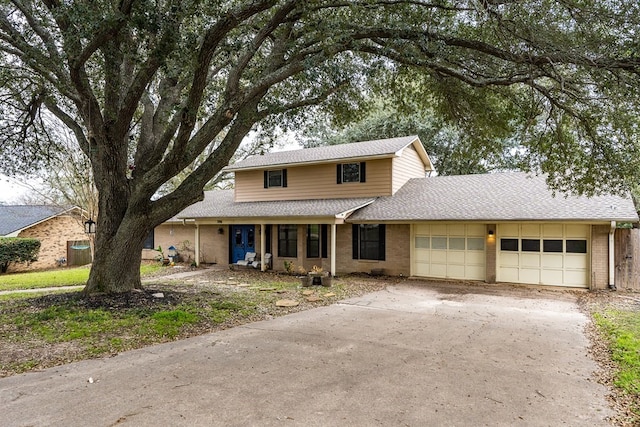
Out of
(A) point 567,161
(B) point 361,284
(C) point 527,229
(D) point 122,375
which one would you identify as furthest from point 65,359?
(C) point 527,229

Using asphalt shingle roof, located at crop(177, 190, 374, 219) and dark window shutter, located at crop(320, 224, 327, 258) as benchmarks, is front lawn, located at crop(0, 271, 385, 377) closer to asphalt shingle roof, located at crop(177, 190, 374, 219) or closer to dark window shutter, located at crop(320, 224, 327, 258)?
asphalt shingle roof, located at crop(177, 190, 374, 219)

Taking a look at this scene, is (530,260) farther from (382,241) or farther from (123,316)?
(123,316)

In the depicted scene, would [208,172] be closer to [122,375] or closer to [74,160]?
[122,375]

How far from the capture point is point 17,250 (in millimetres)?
18766

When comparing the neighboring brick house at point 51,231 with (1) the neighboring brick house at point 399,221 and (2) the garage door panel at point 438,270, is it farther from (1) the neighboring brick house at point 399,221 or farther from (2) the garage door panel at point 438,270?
(2) the garage door panel at point 438,270

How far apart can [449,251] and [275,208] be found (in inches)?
275

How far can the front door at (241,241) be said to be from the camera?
17.4 metres

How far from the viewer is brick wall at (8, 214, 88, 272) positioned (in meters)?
21.0

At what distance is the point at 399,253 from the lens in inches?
571

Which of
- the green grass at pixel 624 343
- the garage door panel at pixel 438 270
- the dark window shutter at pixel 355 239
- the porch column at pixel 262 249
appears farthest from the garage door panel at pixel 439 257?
the porch column at pixel 262 249

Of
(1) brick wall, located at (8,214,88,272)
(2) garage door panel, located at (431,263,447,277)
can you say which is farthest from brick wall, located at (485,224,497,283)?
(1) brick wall, located at (8,214,88,272)

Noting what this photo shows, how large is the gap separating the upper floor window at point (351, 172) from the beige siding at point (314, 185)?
0.18 metres

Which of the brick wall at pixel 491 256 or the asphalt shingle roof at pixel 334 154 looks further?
the asphalt shingle roof at pixel 334 154

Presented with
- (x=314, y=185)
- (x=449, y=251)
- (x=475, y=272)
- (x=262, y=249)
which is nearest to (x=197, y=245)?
(x=262, y=249)
